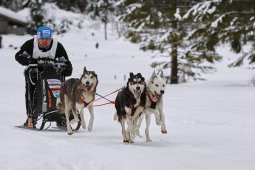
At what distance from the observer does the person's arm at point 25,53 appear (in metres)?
8.16

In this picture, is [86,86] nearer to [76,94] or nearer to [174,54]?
[76,94]

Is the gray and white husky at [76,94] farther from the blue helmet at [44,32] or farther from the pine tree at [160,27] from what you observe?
the pine tree at [160,27]

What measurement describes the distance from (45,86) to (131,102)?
7.15 feet

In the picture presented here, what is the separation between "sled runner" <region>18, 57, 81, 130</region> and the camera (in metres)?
8.16

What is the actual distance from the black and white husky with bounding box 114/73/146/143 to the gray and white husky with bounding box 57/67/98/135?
0.87 meters

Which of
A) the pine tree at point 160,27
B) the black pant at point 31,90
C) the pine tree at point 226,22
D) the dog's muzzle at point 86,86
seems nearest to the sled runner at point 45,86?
the black pant at point 31,90

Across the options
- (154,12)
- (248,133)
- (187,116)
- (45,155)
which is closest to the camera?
(45,155)

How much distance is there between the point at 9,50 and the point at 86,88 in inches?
1311

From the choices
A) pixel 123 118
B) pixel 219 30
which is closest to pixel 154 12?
pixel 219 30

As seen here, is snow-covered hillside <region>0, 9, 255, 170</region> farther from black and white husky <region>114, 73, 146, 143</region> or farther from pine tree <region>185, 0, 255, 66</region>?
pine tree <region>185, 0, 255, 66</region>

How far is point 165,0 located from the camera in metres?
20.6

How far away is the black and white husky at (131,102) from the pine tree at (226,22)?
35.0 feet

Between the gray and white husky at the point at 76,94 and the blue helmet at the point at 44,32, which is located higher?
the blue helmet at the point at 44,32

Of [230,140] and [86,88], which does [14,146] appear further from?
[230,140]
